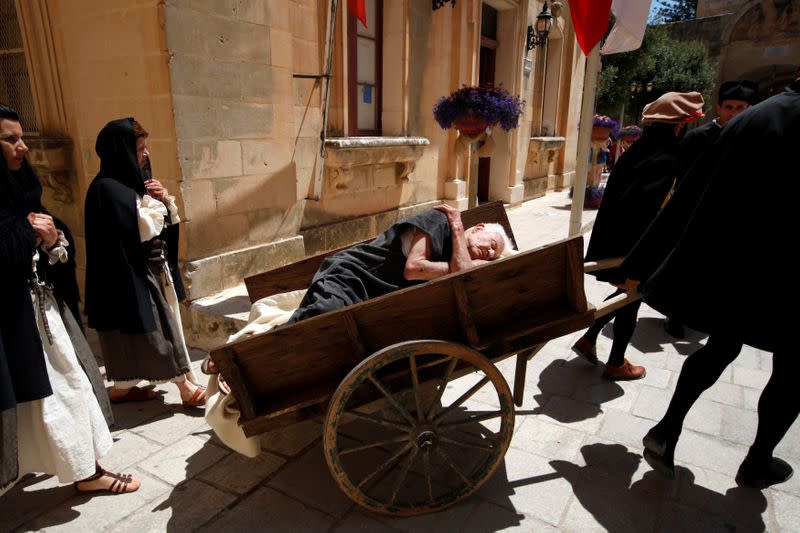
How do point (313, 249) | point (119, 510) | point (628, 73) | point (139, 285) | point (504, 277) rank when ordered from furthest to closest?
point (628, 73), point (313, 249), point (139, 285), point (119, 510), point (504, 277)

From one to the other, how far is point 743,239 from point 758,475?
122 centimetres

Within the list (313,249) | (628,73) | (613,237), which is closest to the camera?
(613,237)

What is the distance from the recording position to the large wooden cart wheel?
2090mm

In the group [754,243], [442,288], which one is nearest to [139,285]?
[442,288]

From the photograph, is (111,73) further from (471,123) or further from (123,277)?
(471,123)

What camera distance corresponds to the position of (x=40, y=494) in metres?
2.54

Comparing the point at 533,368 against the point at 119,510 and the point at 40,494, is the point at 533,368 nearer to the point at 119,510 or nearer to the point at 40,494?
the point at 119,510

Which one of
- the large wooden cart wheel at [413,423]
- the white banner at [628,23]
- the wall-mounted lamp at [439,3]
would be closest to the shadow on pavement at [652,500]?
the large wooden cart wheel at [413,423]

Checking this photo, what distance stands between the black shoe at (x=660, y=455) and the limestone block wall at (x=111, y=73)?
3651 millimetres

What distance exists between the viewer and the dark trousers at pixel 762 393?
2.31 metres

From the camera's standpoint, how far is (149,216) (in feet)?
9.49

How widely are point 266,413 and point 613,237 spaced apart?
8.02 feet

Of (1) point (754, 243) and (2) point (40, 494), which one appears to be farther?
(2) point (40, 494)

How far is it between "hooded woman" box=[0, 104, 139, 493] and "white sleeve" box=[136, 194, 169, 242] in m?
0.41
